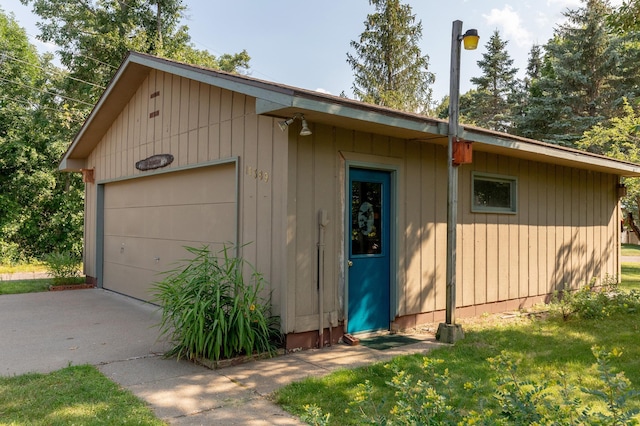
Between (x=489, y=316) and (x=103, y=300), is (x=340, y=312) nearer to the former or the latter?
(x=489, y=316)

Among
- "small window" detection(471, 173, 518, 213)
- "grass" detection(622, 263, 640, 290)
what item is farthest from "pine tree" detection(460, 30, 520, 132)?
"small window" detection(471, 173, 518, 213)

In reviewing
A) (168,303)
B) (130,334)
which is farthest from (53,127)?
(168,303)

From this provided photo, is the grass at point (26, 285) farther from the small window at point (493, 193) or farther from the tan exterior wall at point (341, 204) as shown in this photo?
the small window at point (493, 193)

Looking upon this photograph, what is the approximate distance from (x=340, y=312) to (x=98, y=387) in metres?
2.52

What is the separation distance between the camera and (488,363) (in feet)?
14.6

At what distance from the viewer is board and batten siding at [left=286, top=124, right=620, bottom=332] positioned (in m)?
5.01

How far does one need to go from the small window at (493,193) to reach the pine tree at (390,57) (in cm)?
1358

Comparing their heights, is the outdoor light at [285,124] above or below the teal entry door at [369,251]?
above

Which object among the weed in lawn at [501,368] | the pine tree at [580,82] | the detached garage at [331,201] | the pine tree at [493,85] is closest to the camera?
the weed in lawn at [501,368]

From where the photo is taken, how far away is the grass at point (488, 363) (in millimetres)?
3441

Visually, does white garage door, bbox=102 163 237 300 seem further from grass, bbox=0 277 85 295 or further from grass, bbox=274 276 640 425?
grass, bbox=274 276 640 425

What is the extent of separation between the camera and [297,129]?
4.90 meters

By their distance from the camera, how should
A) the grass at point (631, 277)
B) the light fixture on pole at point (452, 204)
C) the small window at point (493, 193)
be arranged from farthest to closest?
the grass at point (631, 277), the small window at point (493, 193), the light fixture on pole at point (452, 204)

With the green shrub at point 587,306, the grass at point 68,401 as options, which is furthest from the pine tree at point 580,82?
the grass at point 68,401
